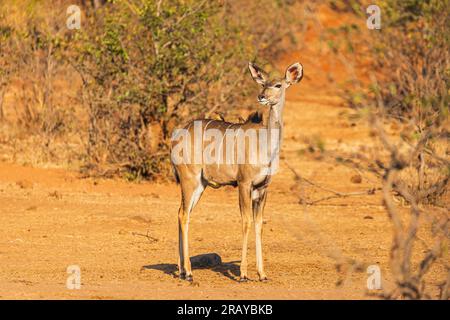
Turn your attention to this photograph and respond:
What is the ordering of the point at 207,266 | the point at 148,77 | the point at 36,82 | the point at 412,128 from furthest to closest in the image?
the point at 36,82, the point at 148,77, the point at 207,266, the point at 412,128

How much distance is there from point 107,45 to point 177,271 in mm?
6918

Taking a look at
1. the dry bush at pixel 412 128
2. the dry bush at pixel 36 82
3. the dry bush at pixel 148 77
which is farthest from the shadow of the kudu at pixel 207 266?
the dry bush at pixel 36 82

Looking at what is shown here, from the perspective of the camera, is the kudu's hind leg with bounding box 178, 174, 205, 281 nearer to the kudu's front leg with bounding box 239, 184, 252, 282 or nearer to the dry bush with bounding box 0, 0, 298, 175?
the kudu's front leg with bounding box 239, 184, 252, 282

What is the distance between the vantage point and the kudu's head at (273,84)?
9836 millimetres

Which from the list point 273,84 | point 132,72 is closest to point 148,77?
point 132,72

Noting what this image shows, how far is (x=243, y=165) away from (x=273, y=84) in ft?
2.84

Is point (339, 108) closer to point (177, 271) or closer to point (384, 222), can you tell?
point (384, 222)

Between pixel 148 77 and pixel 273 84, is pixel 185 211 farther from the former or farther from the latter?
pixel 148 77

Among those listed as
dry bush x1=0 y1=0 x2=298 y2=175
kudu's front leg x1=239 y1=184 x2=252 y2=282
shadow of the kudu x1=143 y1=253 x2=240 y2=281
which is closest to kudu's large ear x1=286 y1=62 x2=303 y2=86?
kudu's front leg x1=239 y1=184 x2=252 y2=282

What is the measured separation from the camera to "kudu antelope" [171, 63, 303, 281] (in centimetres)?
972

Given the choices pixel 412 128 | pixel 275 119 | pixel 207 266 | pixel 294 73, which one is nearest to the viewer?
pixel 412 128

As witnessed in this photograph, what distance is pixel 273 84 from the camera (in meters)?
9.93

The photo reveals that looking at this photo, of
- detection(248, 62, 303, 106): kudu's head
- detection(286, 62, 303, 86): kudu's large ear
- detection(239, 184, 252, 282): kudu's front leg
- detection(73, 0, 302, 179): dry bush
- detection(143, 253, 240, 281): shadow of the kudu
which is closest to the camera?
detection(239, 184, 252, 282): kudu's front leg

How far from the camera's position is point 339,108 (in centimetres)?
2781
